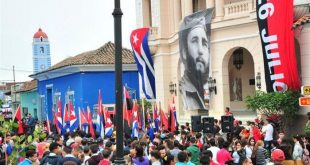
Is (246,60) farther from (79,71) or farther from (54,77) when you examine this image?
(54,77)

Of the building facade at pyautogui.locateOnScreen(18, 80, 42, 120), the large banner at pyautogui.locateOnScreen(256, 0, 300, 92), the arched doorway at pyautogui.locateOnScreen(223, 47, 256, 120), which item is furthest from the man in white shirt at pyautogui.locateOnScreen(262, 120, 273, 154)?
the building facade at pyautogui.locateOnScreen(18, 80, 42, 120)

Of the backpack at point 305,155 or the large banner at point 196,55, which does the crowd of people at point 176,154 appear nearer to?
the backpack at point 305,155

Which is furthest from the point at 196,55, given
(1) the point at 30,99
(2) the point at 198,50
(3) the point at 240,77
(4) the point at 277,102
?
(1) the point at 30,99

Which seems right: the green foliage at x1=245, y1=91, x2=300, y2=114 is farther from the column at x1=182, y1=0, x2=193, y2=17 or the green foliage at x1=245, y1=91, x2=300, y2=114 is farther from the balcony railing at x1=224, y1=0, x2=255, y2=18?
the column at x1=182, y1=0, x2=193, y2=17

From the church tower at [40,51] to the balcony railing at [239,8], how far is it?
259ft

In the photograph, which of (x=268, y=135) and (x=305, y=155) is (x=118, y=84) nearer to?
(x=305, y=155)

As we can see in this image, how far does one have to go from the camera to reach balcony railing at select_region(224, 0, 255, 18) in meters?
27.1

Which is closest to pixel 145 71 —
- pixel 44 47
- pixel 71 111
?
pixel 71 111

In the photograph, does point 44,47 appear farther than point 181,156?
Yes

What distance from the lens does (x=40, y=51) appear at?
10462cm

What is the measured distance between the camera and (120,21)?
10.2 m

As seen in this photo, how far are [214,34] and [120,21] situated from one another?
64.5 feet

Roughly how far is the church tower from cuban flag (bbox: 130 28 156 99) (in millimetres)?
69202

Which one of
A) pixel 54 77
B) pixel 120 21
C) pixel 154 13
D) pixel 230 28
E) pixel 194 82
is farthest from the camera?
pixel 54 77
